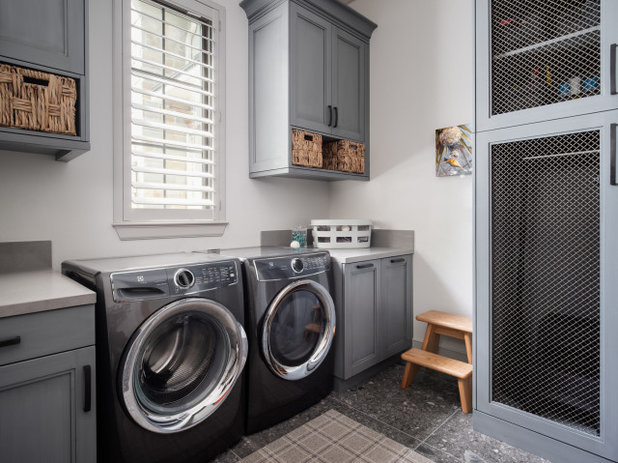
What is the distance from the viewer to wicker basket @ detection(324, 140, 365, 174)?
293cm

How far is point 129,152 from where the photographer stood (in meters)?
2.16

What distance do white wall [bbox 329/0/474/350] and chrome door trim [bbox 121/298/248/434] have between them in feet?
5.48

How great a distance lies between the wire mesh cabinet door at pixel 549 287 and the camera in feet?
5.14

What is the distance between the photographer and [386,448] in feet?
5.93

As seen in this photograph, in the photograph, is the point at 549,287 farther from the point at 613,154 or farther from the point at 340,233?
the point at 340,233

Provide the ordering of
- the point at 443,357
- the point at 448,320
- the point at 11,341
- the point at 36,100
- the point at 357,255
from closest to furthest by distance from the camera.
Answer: the point at 11,341 → the point at 36,100 → the point at 443,357 → the point at 357,255 → the point at 448,320

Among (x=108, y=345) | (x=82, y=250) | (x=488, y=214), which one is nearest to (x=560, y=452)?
Result: (x=488, y=214)

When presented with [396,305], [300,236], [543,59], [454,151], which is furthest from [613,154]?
[300,236]

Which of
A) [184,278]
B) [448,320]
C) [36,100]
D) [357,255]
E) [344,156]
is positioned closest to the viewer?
[36,100]

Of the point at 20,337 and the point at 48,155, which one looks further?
the point at 48,155

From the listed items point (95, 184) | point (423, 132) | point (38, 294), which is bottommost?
point (38, 294)

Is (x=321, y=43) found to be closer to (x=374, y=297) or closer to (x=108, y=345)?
(x=374, y=297)

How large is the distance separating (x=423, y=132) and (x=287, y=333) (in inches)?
72.7

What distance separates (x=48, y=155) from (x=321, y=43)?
6.34ft
